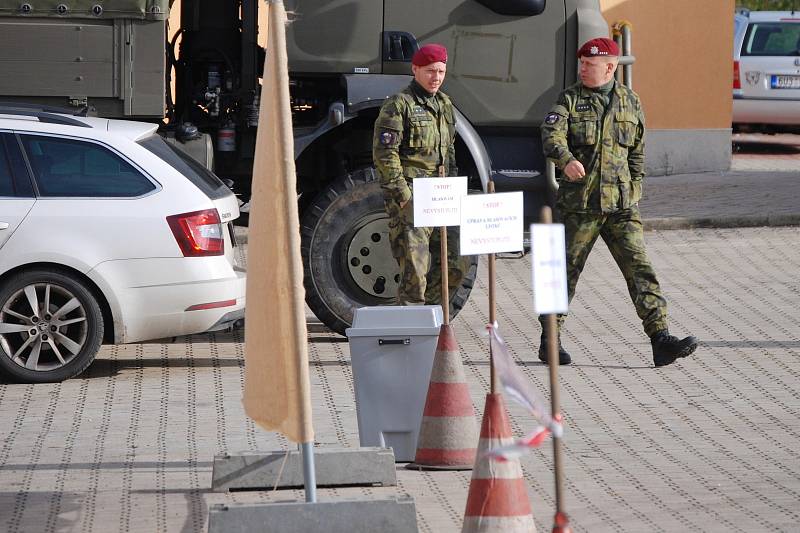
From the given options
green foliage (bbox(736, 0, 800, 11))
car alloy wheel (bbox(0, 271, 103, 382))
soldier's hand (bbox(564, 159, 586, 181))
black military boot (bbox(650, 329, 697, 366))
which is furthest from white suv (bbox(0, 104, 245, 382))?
green foliage (bbox(736, 0, 800, 11))

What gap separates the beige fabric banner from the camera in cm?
565

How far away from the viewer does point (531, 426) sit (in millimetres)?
8195

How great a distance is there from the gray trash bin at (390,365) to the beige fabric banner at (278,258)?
61.4 inches

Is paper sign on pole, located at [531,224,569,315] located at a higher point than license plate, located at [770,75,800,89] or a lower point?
lower

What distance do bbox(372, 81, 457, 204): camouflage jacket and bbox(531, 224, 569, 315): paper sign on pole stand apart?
4.41 m

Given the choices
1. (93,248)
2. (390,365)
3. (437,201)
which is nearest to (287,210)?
(390,365)

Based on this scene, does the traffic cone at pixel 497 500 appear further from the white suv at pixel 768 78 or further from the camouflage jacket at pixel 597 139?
the white suv at pixel 768 78

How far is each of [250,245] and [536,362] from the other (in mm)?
4254

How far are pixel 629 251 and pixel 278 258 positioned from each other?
14.4 ft

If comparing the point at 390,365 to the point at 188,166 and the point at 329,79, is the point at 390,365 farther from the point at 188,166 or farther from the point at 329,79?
the point at 329,79

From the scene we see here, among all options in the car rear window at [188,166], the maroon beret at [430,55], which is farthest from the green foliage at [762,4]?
the car rear window at [188,166]

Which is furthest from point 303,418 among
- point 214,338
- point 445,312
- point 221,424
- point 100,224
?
point 214,338

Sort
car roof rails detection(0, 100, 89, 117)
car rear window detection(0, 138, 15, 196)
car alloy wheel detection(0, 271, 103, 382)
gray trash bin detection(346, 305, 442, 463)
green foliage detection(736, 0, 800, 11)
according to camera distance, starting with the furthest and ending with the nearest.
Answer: green foliage detection(736, 0, 800, 11)
car roof rails detection(0, 100, 89, 117)
car rear window detection(0, 138, 15, 196)
car alloy wheel detection(0, 271, 103, 382)
gray trash bin detection(346, 305, 442, 463)

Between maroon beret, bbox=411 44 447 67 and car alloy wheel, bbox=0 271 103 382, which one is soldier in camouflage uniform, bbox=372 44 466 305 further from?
car alloy wheel, bbox=0 271 103 382
